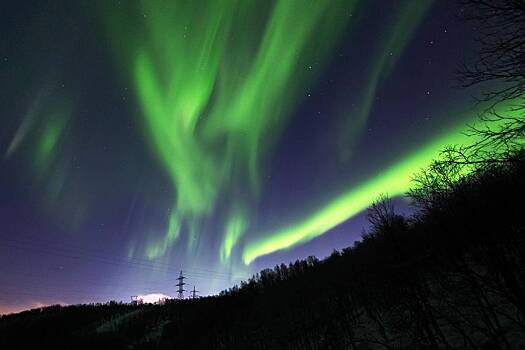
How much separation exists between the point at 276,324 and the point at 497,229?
55.8 metres

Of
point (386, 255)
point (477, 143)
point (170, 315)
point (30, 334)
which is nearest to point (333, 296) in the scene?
point (386, 255)

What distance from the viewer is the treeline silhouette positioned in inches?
627

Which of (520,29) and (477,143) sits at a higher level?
(520,29)

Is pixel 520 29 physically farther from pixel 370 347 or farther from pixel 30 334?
pixel 30 334

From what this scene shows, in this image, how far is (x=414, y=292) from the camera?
949 inches

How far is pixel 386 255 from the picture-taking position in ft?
89.9

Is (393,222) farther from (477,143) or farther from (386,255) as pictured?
(477,143)

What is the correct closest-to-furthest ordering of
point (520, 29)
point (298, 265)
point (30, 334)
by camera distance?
point (520, 29), point (298, 265), point (30, 334)

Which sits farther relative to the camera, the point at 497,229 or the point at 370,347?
the point at 370,347

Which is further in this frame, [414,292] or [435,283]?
[435,283]

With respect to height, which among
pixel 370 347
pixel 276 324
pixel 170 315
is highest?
pixel 170 315

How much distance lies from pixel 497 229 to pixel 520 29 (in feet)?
63.7

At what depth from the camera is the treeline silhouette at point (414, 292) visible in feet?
52.3

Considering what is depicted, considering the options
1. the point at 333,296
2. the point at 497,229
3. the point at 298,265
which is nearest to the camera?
the point at 497,229
